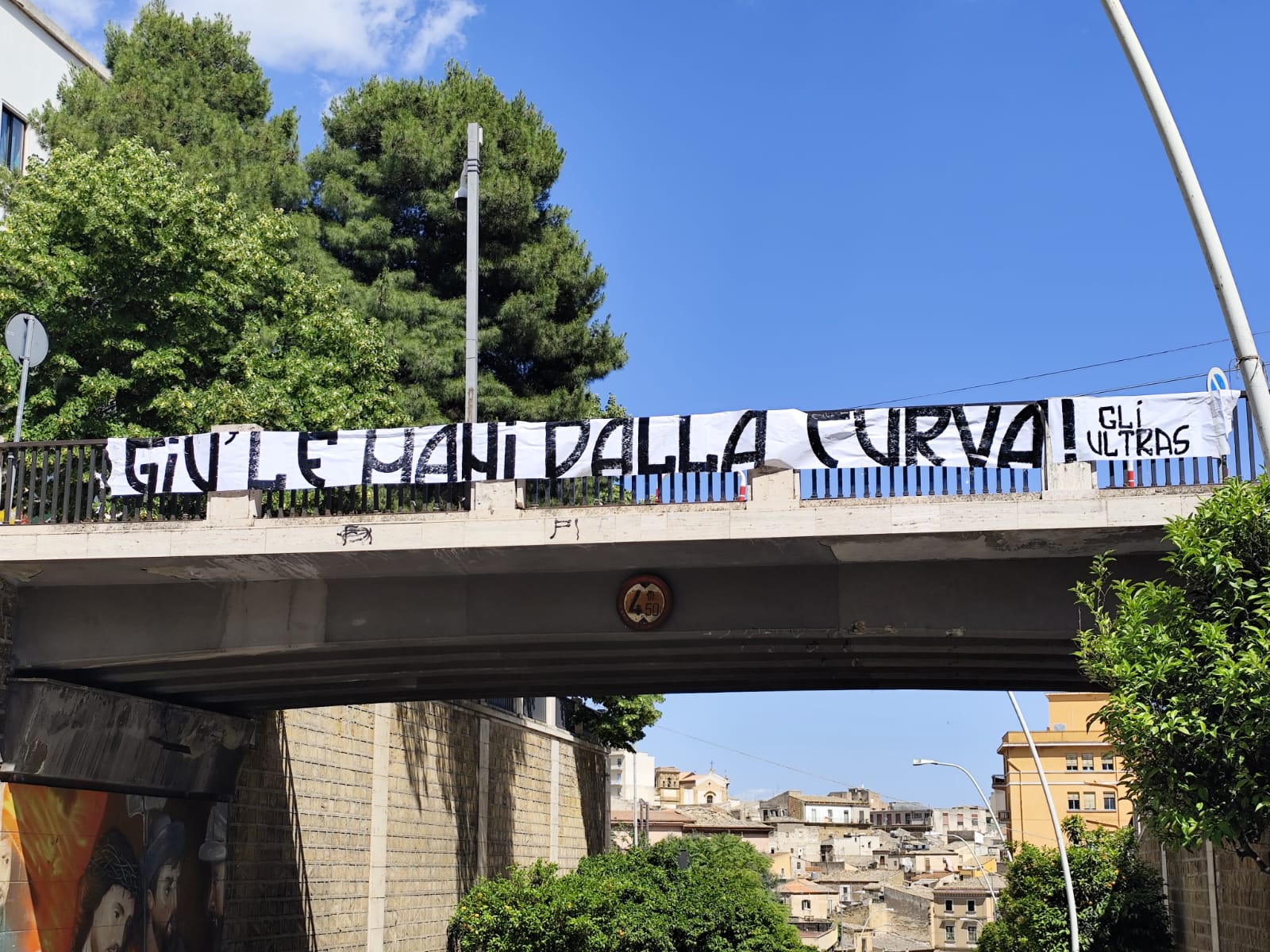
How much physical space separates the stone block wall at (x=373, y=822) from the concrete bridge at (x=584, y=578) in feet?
19.6

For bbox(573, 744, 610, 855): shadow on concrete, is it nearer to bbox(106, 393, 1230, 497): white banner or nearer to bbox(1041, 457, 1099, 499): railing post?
bbox(106, 393, 1230, 497): white banner

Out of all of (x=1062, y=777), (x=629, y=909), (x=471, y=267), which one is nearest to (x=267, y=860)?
(x=471, y=267)

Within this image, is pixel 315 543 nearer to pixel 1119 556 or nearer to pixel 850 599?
pixel 850 599

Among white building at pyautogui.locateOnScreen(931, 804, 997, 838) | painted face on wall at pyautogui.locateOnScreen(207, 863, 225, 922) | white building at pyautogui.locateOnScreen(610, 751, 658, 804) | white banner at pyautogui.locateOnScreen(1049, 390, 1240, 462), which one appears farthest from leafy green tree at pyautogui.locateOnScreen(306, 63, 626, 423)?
white building at pyautogui.locateOnScreen(931, 804, 997, 838)

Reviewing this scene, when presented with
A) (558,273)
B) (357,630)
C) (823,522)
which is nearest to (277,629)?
(357,630)

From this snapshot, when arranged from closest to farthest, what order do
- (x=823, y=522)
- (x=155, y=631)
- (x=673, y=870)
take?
1. (x=823, y=522)
2. (x=155, y=631)
3. (x=673, y=870)

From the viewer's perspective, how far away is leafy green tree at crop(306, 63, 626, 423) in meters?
38.6

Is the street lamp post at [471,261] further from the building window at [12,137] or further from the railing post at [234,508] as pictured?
the building window at [12,137]

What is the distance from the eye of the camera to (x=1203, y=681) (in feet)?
43.0

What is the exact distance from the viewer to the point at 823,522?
16.7 m

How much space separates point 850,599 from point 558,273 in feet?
78.5

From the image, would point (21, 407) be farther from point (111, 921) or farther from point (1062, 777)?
point (1062, 777)

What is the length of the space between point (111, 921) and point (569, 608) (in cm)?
887

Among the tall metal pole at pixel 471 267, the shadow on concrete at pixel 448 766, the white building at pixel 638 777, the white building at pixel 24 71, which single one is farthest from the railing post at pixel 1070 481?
the white building at pixel 638 777
